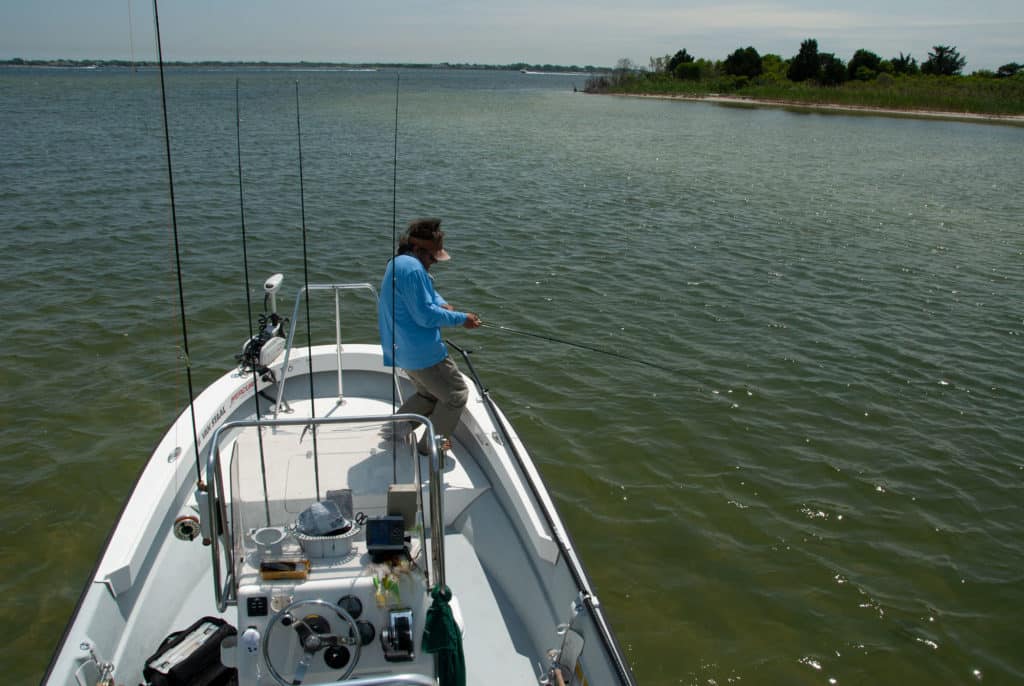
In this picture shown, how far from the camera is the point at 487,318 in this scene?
32.8ft

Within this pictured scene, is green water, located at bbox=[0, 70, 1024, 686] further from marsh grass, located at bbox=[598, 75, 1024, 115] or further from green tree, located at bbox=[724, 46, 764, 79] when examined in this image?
green tree, located at bbox=[724, 46, 764, 79]

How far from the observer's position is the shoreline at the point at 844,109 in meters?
47.9

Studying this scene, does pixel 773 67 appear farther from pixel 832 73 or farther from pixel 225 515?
pixel 225 515

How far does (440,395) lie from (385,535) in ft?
6.32

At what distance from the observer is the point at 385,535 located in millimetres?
2949

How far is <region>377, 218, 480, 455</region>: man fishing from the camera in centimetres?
435

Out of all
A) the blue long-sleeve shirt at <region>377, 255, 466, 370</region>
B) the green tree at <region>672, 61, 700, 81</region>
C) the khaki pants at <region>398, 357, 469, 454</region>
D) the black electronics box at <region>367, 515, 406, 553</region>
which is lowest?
the khaki pants at <region>398, 357, 469, 454</region>

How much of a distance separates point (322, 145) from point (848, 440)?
2122 cm

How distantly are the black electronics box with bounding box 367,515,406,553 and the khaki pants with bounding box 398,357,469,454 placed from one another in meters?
1.76

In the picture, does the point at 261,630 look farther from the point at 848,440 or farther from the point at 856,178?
the point at 856,178

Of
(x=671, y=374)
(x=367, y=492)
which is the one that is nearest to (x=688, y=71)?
(x=671, y=374)

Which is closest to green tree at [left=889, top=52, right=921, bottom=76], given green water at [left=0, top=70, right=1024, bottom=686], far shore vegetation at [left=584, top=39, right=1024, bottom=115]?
far shore vegetation at [left=584, top=39, right=1024, bottom=115]

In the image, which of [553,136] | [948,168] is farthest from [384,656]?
[553,136]

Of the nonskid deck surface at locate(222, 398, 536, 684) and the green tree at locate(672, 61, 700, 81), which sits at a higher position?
the green tree at locate(672, 61, 700, 81)
